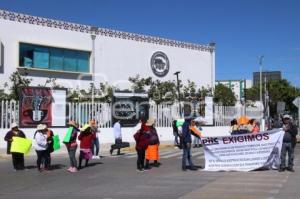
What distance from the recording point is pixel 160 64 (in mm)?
45625

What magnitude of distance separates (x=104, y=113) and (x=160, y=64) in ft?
42.3

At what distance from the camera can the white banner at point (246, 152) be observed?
1761 cm

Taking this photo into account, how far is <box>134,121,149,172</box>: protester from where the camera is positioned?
18.3 meters

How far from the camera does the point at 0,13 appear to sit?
34562mm

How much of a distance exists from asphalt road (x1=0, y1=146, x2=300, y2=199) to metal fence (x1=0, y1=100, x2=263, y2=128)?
1050 cm

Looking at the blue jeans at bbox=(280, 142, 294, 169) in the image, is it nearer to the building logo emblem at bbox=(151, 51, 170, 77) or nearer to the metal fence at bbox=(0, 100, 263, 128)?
the metal fence at bbox=(0, 100, 263, 128)

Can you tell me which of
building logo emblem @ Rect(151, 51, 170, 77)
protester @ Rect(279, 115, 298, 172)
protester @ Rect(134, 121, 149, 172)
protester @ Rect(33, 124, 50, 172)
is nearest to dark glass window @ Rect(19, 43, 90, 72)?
building logo emblem @ Rect(151, 51, 170, 77)

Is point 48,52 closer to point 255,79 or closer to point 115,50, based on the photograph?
point 115,50

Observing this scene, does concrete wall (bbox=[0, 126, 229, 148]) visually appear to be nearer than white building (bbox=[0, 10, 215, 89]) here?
Yes

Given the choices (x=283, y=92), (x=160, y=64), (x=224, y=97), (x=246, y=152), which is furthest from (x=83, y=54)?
(x=283, y=92)

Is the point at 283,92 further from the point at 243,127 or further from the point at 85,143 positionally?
the point at 85,143

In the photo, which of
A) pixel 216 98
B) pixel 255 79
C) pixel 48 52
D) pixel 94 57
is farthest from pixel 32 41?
pixel 255 79

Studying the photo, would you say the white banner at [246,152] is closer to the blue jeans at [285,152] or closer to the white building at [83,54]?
the blue jeans at [285,152]

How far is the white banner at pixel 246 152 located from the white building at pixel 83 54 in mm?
19529
